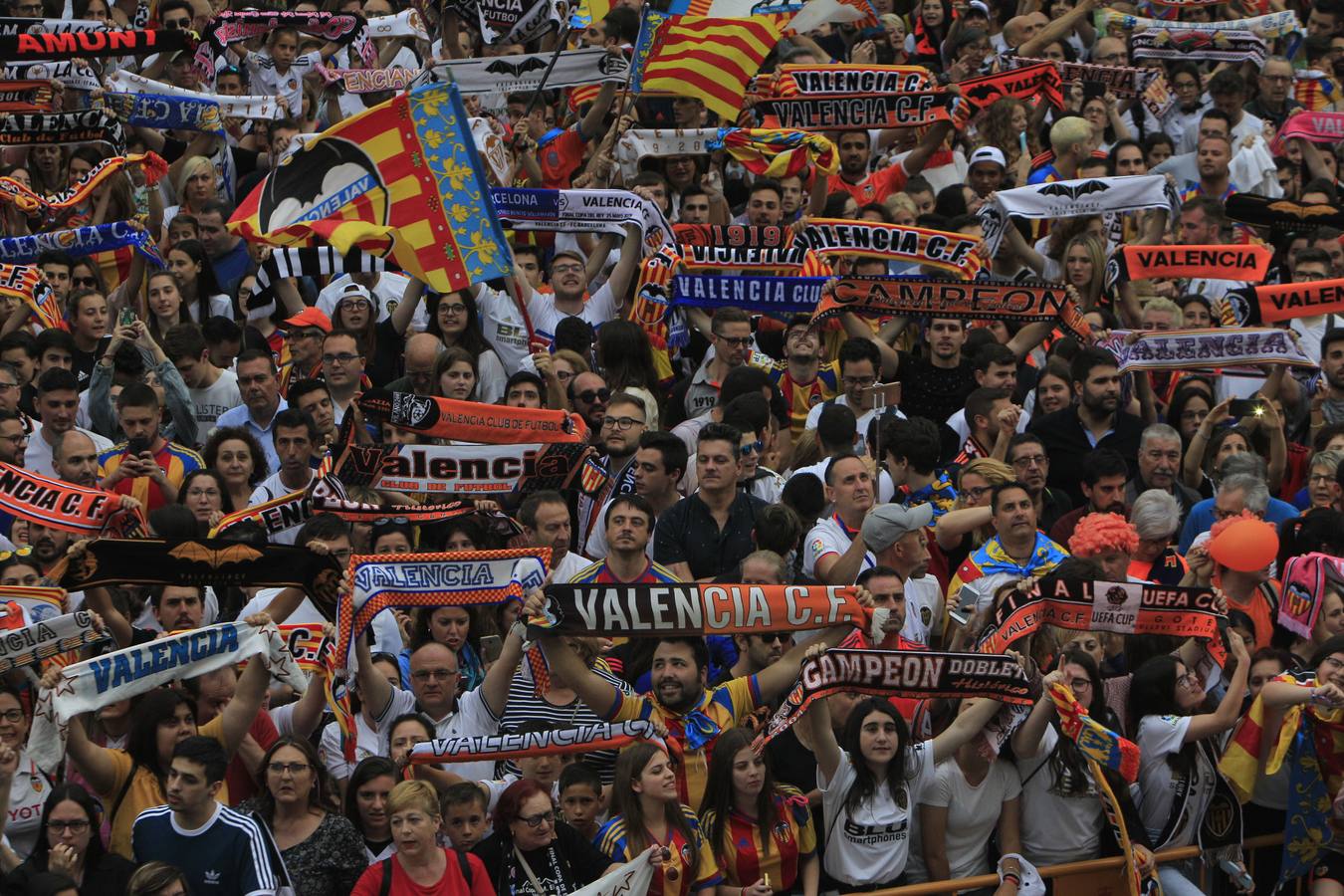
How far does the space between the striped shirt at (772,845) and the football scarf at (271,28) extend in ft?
29.9

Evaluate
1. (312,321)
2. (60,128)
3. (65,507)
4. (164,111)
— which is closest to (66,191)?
(60,128)

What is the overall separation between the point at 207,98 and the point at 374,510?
5.54 metres

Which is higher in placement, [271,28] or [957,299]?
[271,28]

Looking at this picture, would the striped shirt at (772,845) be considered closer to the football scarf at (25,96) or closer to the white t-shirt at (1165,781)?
the white t-shirt at (1165,781)

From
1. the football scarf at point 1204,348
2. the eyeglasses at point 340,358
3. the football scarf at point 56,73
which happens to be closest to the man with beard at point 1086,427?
the football scarf at point 1204,348

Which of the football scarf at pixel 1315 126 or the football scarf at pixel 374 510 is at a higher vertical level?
the football scarf at pixel 1315 126

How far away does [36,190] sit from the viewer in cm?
1570

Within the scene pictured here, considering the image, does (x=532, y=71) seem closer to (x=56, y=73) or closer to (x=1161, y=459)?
(x=56, y=73)

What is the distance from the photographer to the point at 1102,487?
39.5 ft

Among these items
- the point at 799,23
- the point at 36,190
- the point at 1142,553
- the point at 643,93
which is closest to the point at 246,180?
the point at 36,190

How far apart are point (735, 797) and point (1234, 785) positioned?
89.9 inches

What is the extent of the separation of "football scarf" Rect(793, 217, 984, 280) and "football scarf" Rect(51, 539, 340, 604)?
506 centimetres

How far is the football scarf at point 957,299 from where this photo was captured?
45.1 feet

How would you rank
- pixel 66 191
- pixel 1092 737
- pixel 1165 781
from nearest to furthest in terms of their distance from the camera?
pixel 1092 737
pixel 1165 781
pixel 66 191
